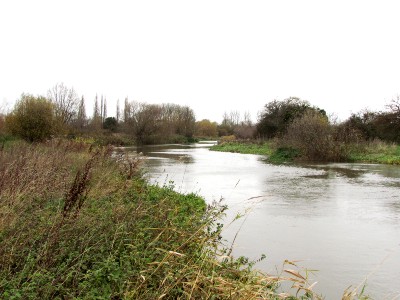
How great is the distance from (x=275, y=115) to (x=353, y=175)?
26.6 metres

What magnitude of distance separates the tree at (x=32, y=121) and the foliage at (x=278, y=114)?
76.6 feet

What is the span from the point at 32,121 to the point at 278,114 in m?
26.8

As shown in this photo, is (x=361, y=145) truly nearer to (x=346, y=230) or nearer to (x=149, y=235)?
(x=346, y=230)

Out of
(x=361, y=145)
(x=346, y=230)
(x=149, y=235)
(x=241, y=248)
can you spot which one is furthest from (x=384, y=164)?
(x=149, y=235)

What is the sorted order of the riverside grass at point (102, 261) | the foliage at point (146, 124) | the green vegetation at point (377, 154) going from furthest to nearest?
the foliage at point (146, 124) → the green vegetation at point (377, 154) → the riverside grass at point (102, 261)

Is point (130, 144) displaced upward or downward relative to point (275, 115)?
downward

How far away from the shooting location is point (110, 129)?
189ft

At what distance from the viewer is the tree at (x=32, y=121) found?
23.7m

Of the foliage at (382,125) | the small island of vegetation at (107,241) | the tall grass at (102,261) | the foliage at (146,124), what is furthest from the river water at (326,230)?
the foliage at (146,124)

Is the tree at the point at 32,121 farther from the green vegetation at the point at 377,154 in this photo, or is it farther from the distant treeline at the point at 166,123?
the green vegetation at the point at 377,154

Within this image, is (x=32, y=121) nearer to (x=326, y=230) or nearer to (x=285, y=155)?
(x=285, y=155)

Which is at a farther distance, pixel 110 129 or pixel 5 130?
pixel 110 129

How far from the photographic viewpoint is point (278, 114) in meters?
41.8

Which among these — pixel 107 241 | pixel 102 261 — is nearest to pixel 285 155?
pixel 107 241
